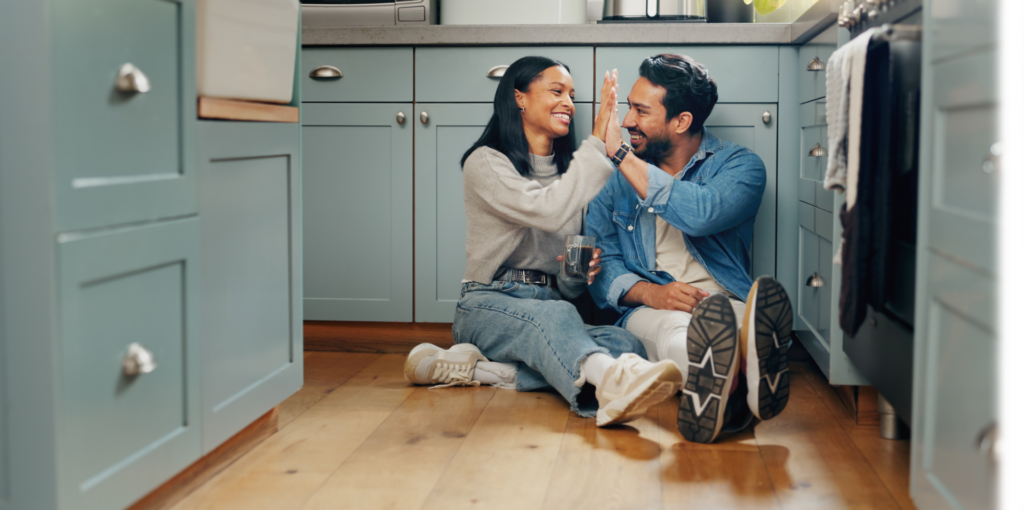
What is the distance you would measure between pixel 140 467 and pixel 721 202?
1.42 m

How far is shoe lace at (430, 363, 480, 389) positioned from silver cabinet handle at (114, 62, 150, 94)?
1.10 metres

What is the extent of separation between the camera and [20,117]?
981 millimetres

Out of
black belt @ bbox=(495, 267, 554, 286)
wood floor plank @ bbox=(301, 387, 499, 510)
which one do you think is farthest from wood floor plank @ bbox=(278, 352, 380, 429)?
black belt @ bbox=(495, 267, 554, 286)

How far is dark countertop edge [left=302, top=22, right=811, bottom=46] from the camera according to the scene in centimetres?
225

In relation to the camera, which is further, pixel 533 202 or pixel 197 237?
pixel 533 202

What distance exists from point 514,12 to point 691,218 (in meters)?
0.86

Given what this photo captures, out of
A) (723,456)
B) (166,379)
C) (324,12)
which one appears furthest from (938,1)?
(324,12)

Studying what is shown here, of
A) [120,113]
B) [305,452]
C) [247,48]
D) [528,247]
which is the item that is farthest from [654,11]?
[120,113]

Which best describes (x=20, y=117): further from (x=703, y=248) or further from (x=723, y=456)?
(x=703, y=248)

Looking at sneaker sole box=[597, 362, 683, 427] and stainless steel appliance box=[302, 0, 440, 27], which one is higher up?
stainless steel appliance box=[302, 0, 440, 27]

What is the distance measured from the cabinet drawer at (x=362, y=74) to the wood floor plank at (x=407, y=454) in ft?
2.85

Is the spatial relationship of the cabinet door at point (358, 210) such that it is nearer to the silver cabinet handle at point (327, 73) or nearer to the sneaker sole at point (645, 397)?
the silver cabinet handle at point (327, 73)

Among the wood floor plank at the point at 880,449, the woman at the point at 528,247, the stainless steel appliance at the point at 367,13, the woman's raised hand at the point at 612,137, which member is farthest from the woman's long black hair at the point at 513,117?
the wood floor plank at the point at 880,449

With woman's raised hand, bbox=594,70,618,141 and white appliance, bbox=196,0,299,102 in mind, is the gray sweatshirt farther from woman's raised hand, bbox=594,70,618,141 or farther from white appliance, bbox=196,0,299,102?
white appliance, bbox=196,0,299,102
